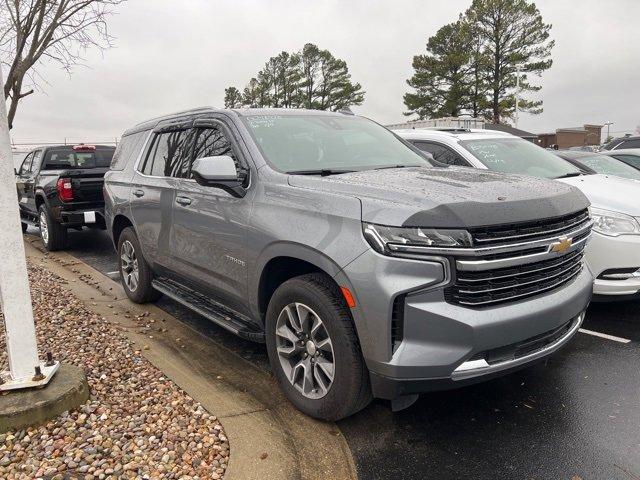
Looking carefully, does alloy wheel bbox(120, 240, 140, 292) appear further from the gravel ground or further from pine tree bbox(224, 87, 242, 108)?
pine tree bbox(224, 87, 242, 108)

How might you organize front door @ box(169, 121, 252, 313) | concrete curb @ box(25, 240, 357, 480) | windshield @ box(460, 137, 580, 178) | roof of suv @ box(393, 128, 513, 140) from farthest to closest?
roof of suv @ box(393, 128, 513, 140)
windshield @ box(460, 137, 580, 178)
front door @ box(169, 121, 252, 313)
concrete curb @ box(25, 240, 357, 480)

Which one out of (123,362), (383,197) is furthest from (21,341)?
(383,197)

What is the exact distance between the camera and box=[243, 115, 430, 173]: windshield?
11.7 feet

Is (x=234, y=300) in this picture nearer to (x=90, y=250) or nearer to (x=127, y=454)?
(x=127, y=454)

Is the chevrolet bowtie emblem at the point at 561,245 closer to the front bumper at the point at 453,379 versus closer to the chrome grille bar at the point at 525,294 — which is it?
the chrome grille bar at the point at 525,294

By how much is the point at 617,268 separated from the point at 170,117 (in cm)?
428

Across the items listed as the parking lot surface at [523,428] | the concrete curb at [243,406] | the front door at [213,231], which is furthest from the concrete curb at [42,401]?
the parking lot surface at [523,428]

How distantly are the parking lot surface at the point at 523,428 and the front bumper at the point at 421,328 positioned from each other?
0.47 meters

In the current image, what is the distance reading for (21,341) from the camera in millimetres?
2955

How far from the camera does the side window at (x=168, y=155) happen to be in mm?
4374

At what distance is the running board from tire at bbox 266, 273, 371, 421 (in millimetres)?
274

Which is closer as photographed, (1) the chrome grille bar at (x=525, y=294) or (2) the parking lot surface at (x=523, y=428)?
(1) the chrome grille bar at (x=525, y=294)

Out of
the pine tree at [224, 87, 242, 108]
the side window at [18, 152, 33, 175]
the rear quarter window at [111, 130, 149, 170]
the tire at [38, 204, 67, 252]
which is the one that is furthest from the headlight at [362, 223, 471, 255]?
the pine tree at [224, 87, 242, 108]

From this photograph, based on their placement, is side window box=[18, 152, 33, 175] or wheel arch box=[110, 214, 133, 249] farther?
side window box=[18, 152, 33, 175]
